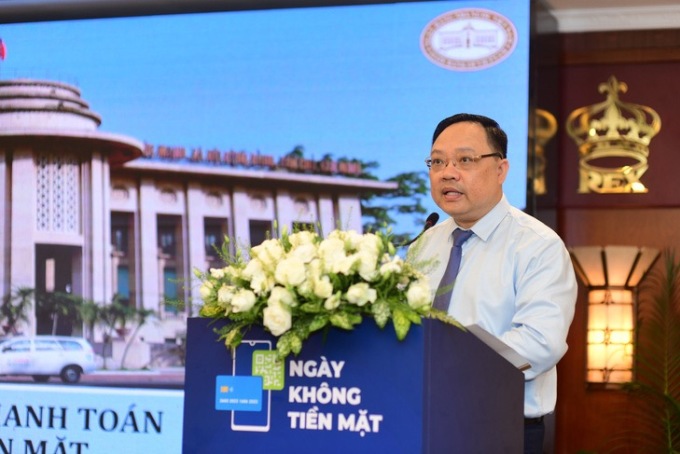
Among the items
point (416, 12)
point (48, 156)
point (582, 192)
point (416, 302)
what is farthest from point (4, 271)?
point (416, 302)

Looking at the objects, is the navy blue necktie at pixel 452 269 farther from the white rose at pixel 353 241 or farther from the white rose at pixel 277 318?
the white rose at pixel 277 318

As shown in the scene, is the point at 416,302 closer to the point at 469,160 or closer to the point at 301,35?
the point at 469,160

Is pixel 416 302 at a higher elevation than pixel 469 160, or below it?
below

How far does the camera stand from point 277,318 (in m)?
1.54

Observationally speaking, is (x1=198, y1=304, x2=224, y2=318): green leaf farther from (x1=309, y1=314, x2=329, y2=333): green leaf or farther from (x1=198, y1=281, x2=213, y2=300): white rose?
(x1=309, y1=314, x2=329, y2=333): green leaf

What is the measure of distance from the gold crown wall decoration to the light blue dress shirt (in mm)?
3122

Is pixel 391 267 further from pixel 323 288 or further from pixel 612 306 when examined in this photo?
pixel 612 306

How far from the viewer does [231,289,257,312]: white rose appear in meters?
1.59

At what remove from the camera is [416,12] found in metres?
4.42

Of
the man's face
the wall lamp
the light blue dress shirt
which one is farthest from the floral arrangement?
the wall lamp

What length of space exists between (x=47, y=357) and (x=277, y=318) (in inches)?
137

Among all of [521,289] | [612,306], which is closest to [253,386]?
[521,289]

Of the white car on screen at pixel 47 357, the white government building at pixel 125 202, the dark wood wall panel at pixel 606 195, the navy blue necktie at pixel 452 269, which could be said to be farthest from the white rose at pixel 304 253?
the dark wood wall panel at pixel 606 195

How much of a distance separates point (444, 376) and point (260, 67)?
323 centimetres
